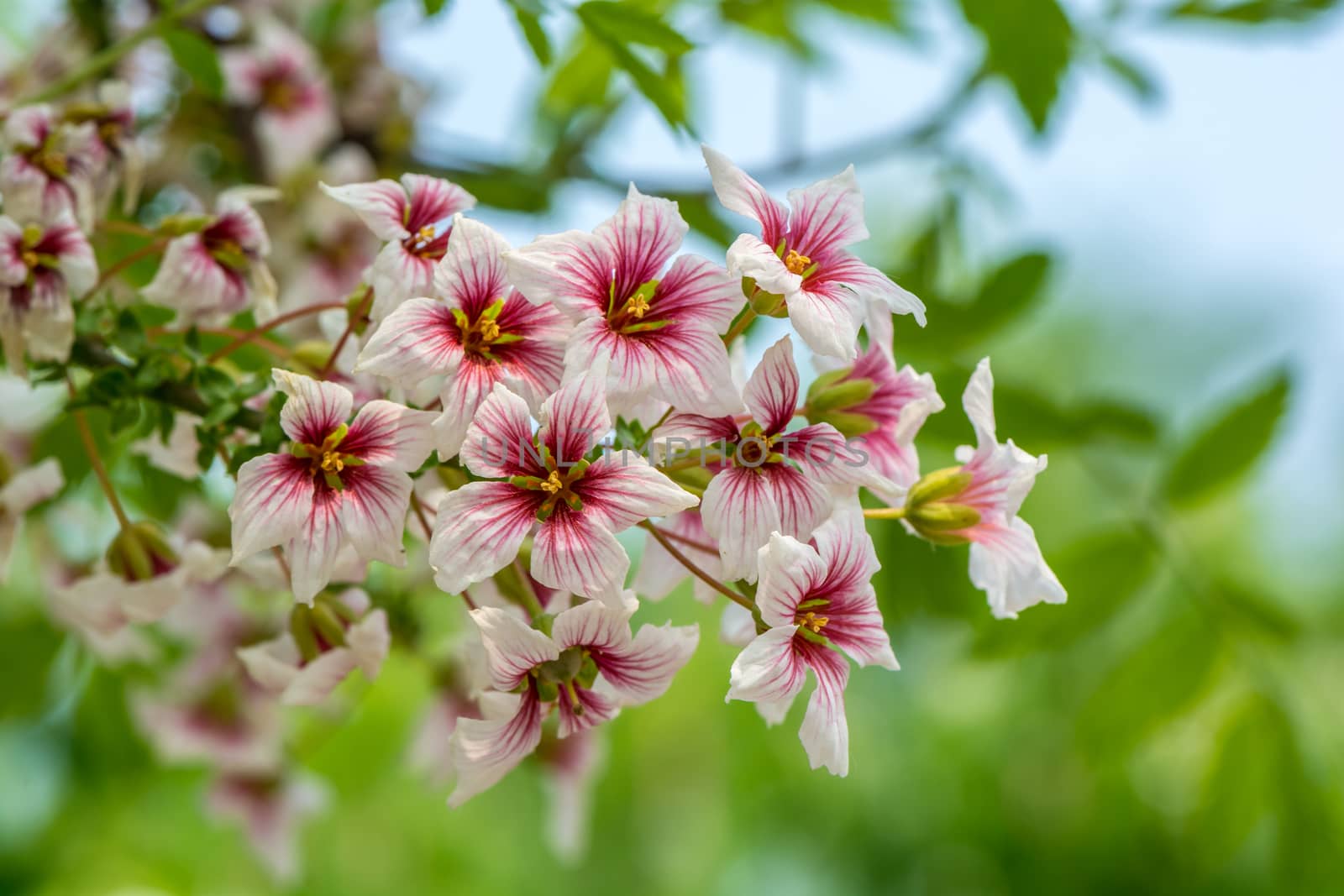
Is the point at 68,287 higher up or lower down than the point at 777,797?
higher up

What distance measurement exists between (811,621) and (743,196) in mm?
178

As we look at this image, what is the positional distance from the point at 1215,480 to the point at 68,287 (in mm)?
879

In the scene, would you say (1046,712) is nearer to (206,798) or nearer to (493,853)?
(493,853)

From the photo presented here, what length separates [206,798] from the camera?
1.15m

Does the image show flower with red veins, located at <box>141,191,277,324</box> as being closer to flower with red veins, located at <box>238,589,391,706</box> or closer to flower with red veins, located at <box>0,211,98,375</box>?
flower with red veins, located at <box>0,211,98,375</box>

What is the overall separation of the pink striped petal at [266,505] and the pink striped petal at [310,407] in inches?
0.5

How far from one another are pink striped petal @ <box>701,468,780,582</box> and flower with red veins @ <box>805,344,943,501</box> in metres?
0.08

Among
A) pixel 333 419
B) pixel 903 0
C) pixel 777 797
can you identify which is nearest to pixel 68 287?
pixel 333 419

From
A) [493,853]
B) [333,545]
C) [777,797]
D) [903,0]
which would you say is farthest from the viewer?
[777,797]

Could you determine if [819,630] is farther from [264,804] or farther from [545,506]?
[264,804]

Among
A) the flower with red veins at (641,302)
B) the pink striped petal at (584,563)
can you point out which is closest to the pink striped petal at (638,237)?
the flower with red veins at (641,302)

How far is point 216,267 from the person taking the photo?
2.03 ft

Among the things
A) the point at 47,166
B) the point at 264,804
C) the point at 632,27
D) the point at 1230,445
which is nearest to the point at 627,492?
the point at 632,27

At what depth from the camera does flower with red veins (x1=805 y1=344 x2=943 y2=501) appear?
21.0 inches
